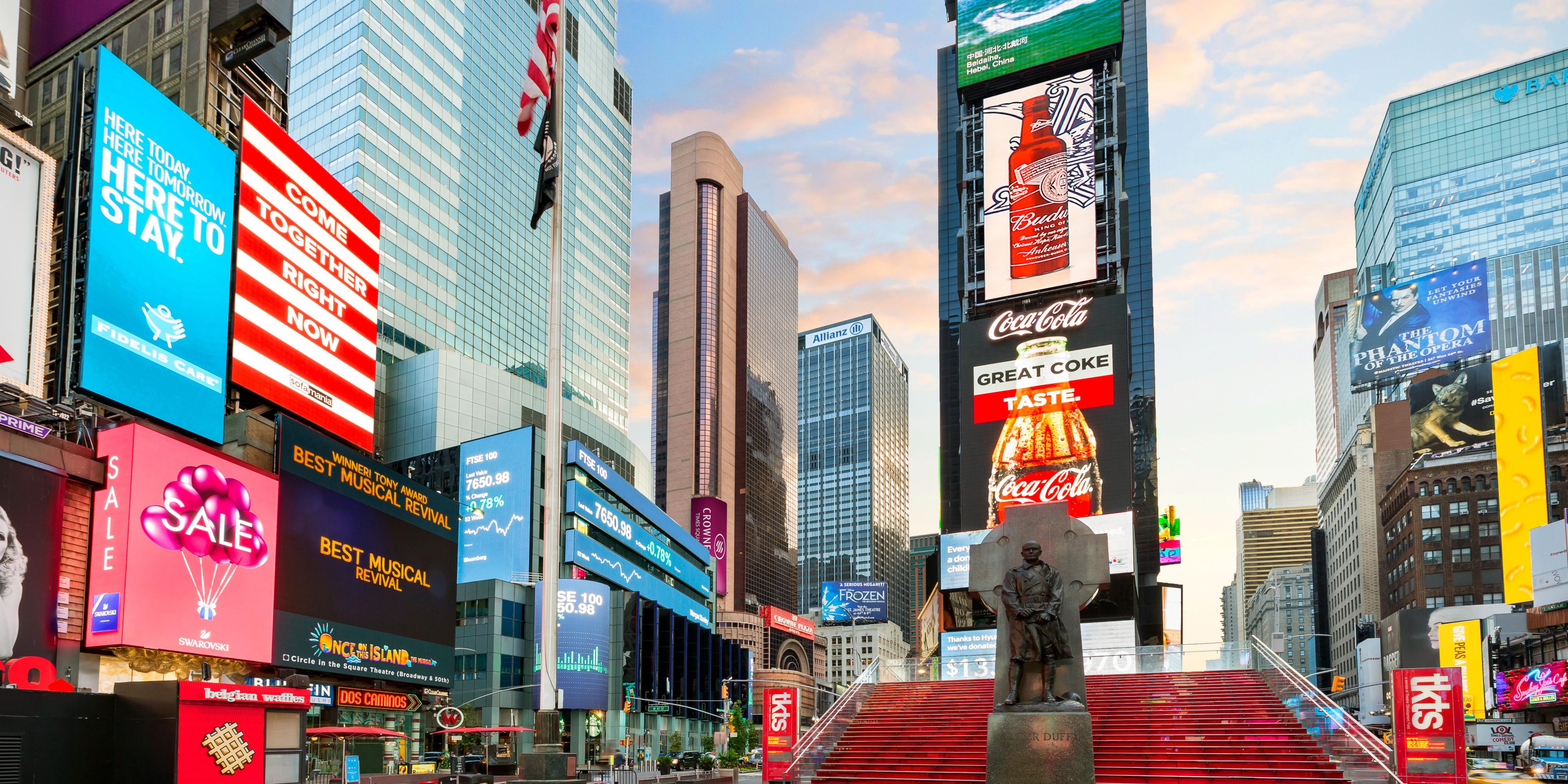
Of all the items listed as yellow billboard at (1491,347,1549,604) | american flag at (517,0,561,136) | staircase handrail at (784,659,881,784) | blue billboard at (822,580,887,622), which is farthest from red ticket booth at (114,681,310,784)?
blue billboard at (822,580,887,622)

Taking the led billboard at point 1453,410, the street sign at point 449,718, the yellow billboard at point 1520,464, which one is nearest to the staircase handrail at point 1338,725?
the street sign at point 449,718

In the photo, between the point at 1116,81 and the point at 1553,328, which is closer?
the point at 1116,81

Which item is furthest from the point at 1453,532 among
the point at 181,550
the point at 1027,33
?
the point at 181,550

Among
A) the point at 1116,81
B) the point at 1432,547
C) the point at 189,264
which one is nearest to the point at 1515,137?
the point at 1432,547

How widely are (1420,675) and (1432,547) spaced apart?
4530 inches

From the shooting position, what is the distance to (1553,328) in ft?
536

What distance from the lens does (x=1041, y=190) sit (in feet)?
251

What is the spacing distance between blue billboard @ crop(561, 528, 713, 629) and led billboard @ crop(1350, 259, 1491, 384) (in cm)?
6797

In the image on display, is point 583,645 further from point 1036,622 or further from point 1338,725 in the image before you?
point 1036,622

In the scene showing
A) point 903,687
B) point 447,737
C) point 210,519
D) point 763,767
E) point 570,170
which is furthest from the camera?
point 570,170

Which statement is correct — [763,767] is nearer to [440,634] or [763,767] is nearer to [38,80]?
[440,634]

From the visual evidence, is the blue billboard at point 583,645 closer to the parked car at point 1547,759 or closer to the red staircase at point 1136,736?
the red staircase at point 1136,736

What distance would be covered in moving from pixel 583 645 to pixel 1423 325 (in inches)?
3089

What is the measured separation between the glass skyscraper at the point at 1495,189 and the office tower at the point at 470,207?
107040mm
